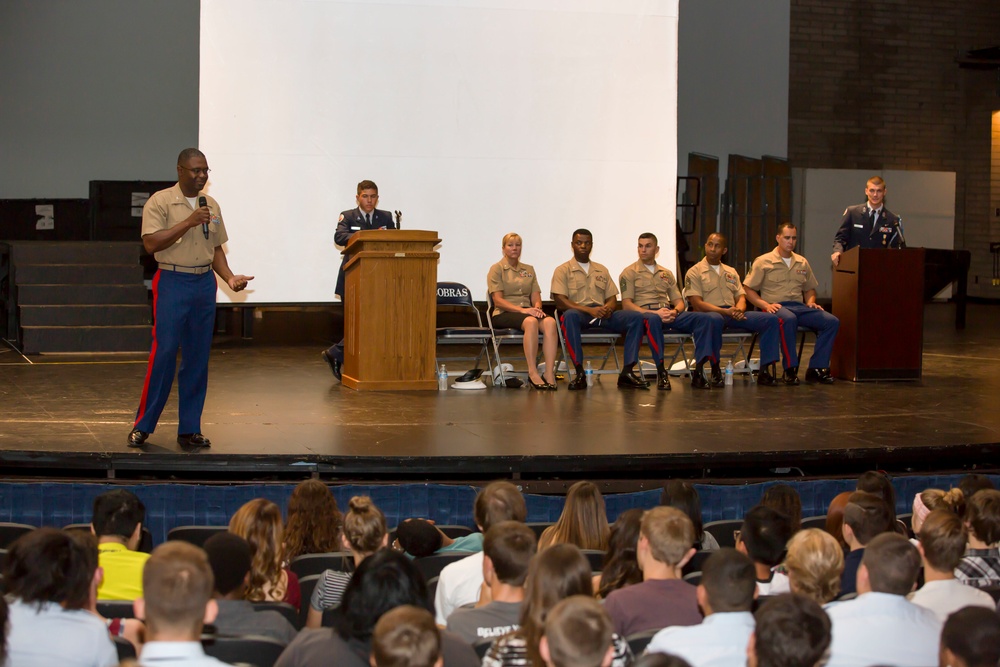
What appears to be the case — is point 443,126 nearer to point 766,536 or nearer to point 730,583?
point 766,536

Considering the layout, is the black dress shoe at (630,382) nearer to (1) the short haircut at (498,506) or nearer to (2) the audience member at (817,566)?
(1) the short haircut at (498,506)

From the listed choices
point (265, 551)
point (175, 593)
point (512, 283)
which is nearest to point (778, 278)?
point (512, 283)

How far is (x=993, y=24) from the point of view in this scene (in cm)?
1477

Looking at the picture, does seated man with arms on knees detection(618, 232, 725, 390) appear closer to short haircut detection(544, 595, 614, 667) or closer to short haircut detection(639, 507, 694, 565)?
short haircut detection(639, 507, 694, 565)

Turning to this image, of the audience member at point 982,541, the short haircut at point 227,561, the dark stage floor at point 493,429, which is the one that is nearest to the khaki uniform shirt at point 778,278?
the dark stage floor at point 493,429

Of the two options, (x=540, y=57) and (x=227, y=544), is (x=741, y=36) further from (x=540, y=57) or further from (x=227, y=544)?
(x=227, y=544)

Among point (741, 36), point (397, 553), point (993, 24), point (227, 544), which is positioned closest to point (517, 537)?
point (397, 553)

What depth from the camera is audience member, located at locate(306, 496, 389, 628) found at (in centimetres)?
283

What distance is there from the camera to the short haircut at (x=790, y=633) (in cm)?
198

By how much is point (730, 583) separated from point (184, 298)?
3.25 meters

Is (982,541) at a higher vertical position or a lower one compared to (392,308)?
lower

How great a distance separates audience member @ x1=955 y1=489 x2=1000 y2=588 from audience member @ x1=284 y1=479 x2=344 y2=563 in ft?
5.98

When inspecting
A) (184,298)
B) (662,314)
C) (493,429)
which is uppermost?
(184,298)

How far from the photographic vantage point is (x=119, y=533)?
10.2ft
